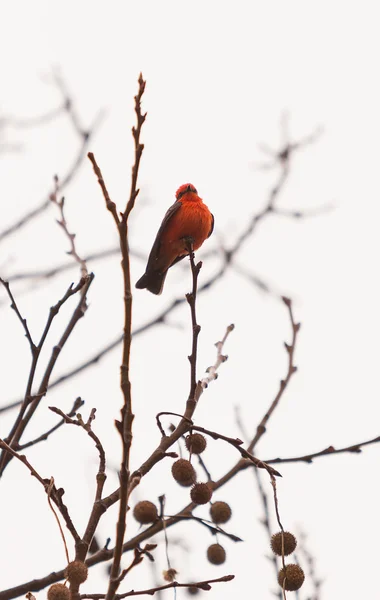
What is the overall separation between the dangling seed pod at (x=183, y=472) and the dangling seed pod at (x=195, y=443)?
117mm

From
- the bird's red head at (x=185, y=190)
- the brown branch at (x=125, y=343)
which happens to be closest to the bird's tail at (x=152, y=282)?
the bird's red head at (x=185, y=190)

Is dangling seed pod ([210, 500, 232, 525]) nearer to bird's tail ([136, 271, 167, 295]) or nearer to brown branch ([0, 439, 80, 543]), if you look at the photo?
brown branch ([0, 439, 80, 543])

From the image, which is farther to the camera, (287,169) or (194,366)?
(287,169)

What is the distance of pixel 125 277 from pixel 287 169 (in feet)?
10.8

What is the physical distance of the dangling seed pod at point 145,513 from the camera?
8.68 ft

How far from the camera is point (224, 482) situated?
9.91ft

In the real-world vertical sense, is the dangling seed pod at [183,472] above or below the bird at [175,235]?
below

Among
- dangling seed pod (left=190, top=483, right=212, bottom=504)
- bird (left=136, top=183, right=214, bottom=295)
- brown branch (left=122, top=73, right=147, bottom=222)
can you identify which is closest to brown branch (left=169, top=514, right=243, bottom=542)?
dangling seed pod (left=190, top=483, right=212, bottom=504)

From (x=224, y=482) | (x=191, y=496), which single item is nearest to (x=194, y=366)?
(x=191, y=496)

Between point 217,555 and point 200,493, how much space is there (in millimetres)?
553

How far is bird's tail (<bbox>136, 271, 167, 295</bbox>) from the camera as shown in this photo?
19.3 feet

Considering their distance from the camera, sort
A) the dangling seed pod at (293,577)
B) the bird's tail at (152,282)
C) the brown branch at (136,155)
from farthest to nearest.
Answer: the bird's tail at (152,282), the dangling seed pod at (293,577), the brown branch at (136,155)

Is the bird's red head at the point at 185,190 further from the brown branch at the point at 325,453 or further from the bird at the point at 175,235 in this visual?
the brown branch at the point at 325,453

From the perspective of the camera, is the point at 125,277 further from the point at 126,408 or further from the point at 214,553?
the point at 214,553
